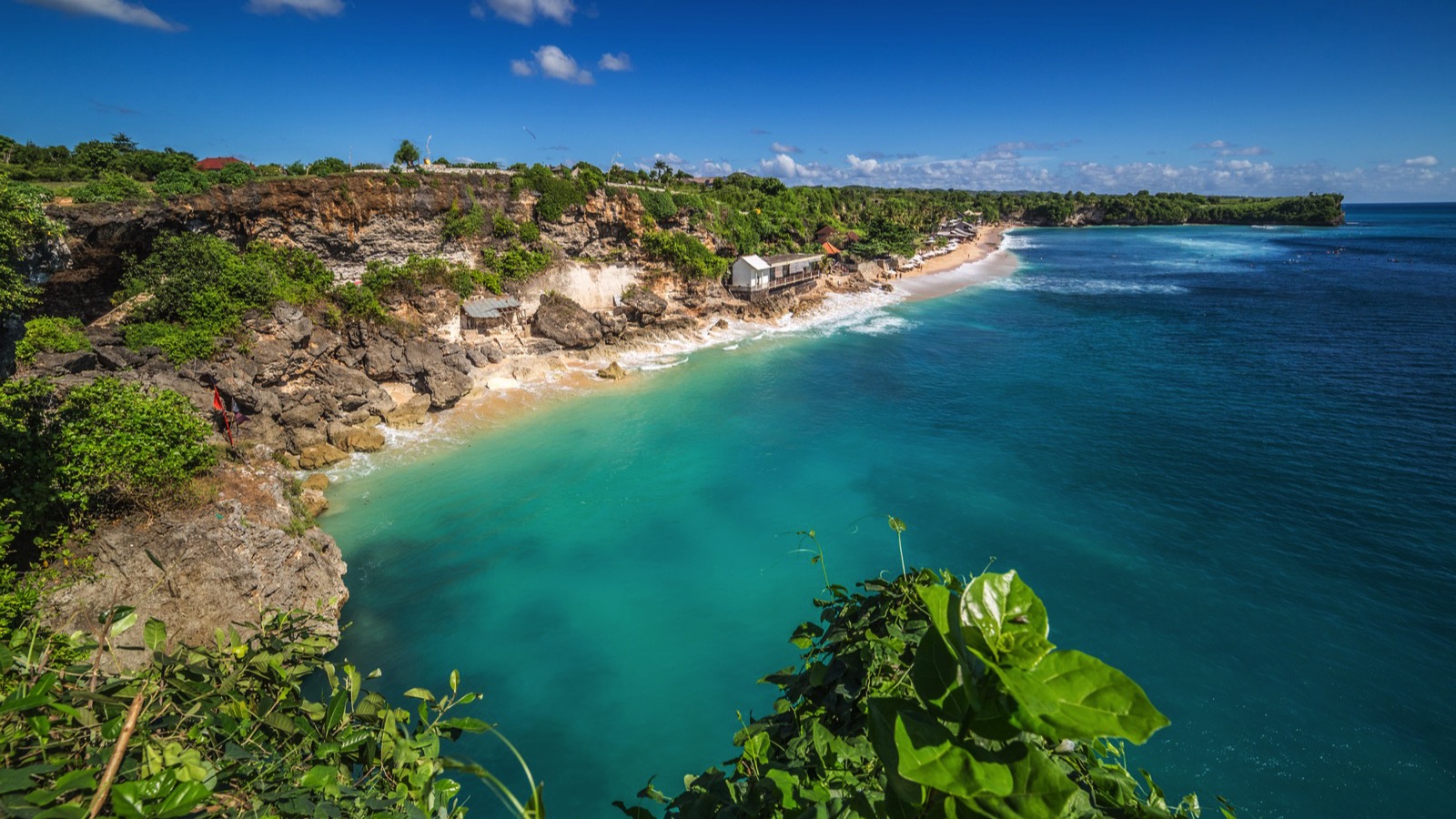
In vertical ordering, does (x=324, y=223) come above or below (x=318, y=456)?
above

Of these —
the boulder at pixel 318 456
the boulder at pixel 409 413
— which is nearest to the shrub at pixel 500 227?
the boulder at pixel 409 413

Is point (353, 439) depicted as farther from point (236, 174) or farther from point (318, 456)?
point (236, 174)

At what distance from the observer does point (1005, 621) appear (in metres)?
1.32

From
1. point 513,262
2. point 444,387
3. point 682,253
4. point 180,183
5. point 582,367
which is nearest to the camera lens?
point 180,183

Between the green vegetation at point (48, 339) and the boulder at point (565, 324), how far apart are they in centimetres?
1652

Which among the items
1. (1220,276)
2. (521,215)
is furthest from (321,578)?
(1220,276)

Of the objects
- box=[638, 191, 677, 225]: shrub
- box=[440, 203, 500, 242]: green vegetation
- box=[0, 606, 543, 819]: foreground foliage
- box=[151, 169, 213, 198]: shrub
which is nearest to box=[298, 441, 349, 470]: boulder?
box=[151, 169, 213, 198]: shrub

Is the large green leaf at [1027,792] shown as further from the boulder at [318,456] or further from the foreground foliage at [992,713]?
the boulder at [318,456]

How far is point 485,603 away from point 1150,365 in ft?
111

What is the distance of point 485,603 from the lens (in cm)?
1438

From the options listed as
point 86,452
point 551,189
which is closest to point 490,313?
point 551,189

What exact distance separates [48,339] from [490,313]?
14.8 metres

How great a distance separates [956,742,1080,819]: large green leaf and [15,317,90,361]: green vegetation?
27.1 metres

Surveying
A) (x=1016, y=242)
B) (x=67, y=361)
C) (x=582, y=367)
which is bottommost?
(x=582, y=367)
